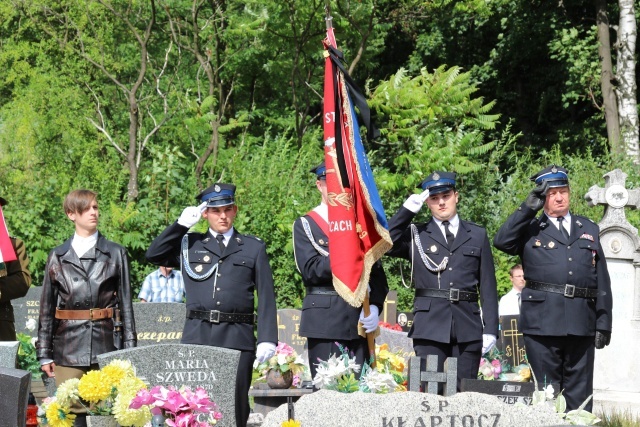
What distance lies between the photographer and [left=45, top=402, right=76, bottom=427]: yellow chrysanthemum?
21.6 feet

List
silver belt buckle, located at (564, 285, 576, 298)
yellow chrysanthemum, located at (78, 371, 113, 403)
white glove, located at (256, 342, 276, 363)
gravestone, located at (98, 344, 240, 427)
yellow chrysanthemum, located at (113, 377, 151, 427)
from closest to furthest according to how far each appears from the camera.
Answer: yellow chrysanthemum, located at (113, 377, 151, 427), yellow chrysanthemum, located at (78, 371, 113, 403), gravestone, located at (98, 344, 240, 427), white glove, located at (256, 342, 276, 363), silver belt buckle, located at (564, 285, 576, 298)

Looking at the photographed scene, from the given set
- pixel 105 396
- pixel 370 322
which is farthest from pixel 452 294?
pixel 105 396

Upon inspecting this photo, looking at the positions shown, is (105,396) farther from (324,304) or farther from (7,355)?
(324,304)

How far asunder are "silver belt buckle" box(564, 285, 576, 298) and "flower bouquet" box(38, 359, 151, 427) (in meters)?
3.48

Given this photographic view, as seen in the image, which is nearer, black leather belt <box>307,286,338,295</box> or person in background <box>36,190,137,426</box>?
person in background <box>36,190,137,426</box>

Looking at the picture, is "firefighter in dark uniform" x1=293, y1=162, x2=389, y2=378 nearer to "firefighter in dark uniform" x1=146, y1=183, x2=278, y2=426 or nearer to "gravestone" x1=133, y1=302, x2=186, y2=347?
A: "firefighter in dark uniform" x1=146, y1=183, x2=278, y2=426

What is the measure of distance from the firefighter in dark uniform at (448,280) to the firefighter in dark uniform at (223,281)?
1106 mm

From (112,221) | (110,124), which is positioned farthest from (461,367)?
(110,124)

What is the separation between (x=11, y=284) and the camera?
8.52 metres

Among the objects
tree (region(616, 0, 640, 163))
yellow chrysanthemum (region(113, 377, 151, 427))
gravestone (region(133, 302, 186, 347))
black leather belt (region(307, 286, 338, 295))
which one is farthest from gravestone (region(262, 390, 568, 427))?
tree (region(616, 0, 640, 163))

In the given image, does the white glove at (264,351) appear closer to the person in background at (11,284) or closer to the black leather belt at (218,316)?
the black leather belt at (218,316)

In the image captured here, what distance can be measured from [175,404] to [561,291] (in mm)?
3473

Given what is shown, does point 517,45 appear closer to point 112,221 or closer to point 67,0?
point 67,0

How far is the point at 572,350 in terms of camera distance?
28.2ft
